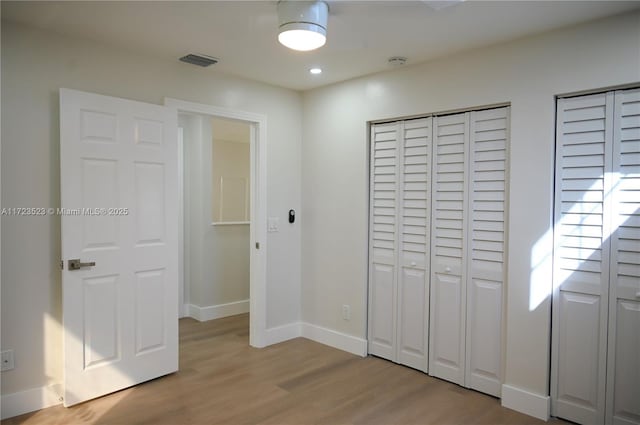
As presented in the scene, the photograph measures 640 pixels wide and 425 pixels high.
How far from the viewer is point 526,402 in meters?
2.88

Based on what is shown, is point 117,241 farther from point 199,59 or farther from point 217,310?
point 217,310

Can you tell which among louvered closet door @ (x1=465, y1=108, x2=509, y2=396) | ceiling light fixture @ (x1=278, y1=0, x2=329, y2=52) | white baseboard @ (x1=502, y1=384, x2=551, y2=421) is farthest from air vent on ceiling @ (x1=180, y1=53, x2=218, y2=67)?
white baseboard @ (x1=502, y1=384, x2=551, y2=421)

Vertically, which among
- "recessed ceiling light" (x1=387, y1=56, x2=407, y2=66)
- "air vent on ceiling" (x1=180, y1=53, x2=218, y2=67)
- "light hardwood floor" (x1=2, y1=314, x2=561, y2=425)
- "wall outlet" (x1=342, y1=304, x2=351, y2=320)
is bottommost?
"light hardwood floor" (x1=2, y1=314, x2=561, y2=425)

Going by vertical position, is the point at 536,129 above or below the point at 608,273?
above

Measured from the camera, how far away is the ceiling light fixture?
2352 millimetres

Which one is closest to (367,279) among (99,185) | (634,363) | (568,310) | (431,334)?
(431,334)

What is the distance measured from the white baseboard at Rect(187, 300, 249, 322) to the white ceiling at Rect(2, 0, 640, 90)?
110 inches

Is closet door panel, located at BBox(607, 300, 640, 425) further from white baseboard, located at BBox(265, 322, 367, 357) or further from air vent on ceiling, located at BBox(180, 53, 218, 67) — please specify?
air vent on ceiling, located at BBox(180, 53, 218, 67)

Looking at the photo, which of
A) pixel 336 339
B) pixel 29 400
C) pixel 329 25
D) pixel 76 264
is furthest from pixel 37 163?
pixel 336 339

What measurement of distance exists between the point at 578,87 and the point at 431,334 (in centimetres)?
202

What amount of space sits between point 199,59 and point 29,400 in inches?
103

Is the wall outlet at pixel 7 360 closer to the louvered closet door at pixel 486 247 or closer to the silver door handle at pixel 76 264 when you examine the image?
the silver door handle at pixel 76 264

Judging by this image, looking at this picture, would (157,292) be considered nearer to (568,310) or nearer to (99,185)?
(99,185)

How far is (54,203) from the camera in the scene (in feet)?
9.55
